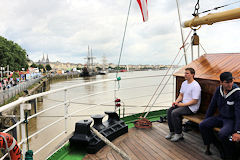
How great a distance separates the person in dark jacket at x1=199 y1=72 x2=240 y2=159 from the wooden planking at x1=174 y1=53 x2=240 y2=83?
0.35m

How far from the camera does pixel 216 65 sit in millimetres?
3270

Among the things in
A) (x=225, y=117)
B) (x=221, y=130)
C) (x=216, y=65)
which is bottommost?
(x=221, y=130)

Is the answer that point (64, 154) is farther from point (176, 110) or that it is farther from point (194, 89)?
point (194, 89)

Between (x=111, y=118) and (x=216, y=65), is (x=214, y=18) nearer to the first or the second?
(x=216, y=65)

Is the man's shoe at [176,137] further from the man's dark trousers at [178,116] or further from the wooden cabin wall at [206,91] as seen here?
the wooden cabin wall at [206,91]

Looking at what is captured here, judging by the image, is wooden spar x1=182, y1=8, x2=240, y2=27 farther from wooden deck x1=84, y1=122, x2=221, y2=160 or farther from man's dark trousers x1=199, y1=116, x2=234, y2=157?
wooden deck x1=84, y1=122, x2=221, y2=160

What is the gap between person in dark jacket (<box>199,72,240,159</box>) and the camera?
2268mm

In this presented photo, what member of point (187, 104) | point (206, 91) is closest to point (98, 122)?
point (187, 104)

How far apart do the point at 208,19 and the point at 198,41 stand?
674mm

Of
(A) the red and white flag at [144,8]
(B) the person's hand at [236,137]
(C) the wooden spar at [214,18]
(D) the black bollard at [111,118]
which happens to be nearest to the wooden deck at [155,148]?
(D) the black bollard at [111,118]

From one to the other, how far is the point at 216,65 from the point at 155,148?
6.21ft

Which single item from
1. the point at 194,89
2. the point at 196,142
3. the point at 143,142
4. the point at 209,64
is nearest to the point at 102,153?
the point at 143,142

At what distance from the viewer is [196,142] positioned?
10.0ft

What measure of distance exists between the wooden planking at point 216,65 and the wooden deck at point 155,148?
116 centimetres
